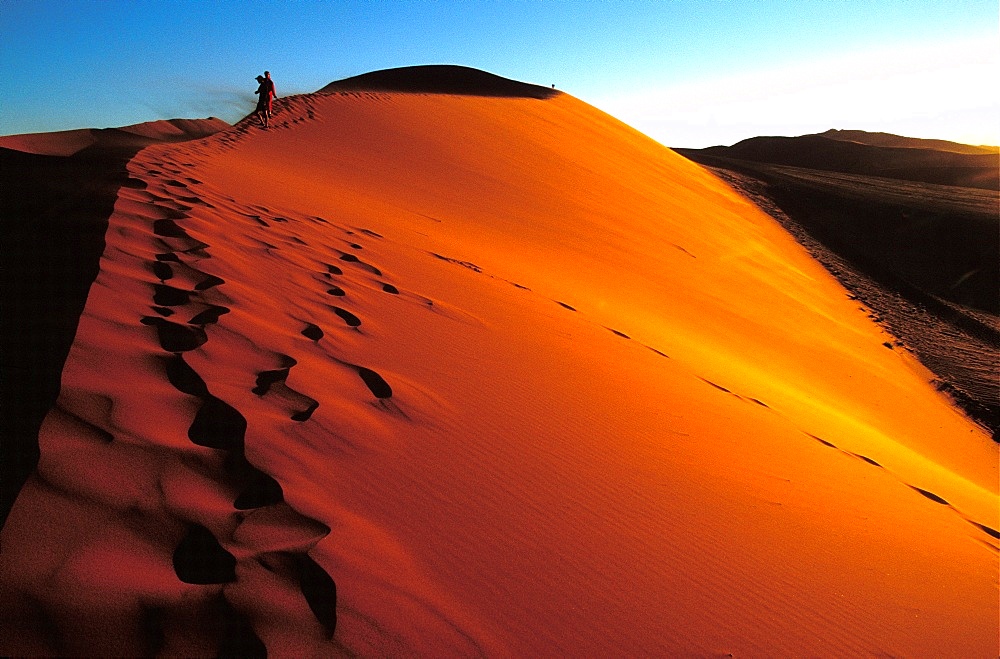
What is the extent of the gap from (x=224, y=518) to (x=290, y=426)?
1.90 ft

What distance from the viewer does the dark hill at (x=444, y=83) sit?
24.1 meters

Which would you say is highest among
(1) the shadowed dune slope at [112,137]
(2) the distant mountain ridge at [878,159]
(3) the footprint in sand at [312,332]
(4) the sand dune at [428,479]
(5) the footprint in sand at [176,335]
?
(2) the distant mountain ridge at [878,159]

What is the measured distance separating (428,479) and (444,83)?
27.1 metres

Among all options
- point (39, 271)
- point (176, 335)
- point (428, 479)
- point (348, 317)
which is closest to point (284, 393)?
point (176, 335)

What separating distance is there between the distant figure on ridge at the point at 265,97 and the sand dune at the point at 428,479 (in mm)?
7741

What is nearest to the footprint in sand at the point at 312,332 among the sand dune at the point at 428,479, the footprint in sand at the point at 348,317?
the sand dune at the point at 428,479

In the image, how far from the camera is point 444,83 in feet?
86.2

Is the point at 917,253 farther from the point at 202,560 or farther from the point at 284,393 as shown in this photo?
the point at 202,560

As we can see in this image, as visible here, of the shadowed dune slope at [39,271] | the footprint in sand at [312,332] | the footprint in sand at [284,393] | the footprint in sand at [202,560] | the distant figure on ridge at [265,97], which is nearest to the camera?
the footprint in sand at [202,560]

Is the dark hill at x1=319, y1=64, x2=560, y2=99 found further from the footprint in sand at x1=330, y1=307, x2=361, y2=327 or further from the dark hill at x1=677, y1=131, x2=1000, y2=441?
the footprint in sand at x1=330, y1=307, x2=361, y2=327

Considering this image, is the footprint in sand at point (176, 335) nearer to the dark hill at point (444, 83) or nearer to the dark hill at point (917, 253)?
the dark hill at point (917, 253)

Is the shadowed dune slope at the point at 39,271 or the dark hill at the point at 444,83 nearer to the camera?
the shadowed dune slope at the point at 39,271

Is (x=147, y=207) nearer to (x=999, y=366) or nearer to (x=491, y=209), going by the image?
(x=491, y=209)

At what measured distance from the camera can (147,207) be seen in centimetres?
433
